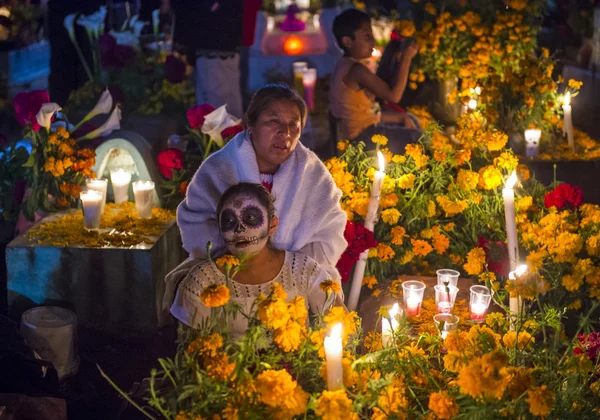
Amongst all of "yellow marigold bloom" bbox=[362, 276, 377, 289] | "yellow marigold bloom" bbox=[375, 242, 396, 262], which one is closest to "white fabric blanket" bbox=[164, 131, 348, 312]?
"yellow marigold bloom" bbox=[375, 242, 396, 262]

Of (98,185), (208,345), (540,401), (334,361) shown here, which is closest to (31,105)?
(98,185)

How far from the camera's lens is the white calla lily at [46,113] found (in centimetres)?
485

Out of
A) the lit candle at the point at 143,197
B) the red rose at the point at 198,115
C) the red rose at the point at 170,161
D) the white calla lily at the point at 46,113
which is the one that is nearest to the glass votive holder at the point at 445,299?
the lit candle at the point at 143,197

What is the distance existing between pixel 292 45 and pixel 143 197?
19.5 ft

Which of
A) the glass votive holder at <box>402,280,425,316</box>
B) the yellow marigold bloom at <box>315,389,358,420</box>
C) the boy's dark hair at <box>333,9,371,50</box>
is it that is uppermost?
the boy's dark hair at <box>333,9,371,50</box>

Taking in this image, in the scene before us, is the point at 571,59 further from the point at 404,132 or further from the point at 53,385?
the point at 53,385

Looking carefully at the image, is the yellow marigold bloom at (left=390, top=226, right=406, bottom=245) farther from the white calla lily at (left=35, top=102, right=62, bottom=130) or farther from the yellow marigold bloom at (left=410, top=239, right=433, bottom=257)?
the white calla lily at (left=35, top=102, right=62, bottom=130)

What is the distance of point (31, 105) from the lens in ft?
16.1

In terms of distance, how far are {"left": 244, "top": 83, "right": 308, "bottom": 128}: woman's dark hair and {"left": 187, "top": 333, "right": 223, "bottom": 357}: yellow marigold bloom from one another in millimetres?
1443

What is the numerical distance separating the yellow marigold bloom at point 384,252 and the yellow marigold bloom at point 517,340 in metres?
1.62

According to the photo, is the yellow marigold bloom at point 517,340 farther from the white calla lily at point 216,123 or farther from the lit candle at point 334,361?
the white calla lily at point 216,123

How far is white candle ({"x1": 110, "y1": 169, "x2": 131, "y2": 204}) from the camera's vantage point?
16.9 feet

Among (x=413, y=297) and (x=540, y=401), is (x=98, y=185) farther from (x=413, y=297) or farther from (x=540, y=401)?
(x=540, y=401)

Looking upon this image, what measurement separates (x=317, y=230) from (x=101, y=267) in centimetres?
147
